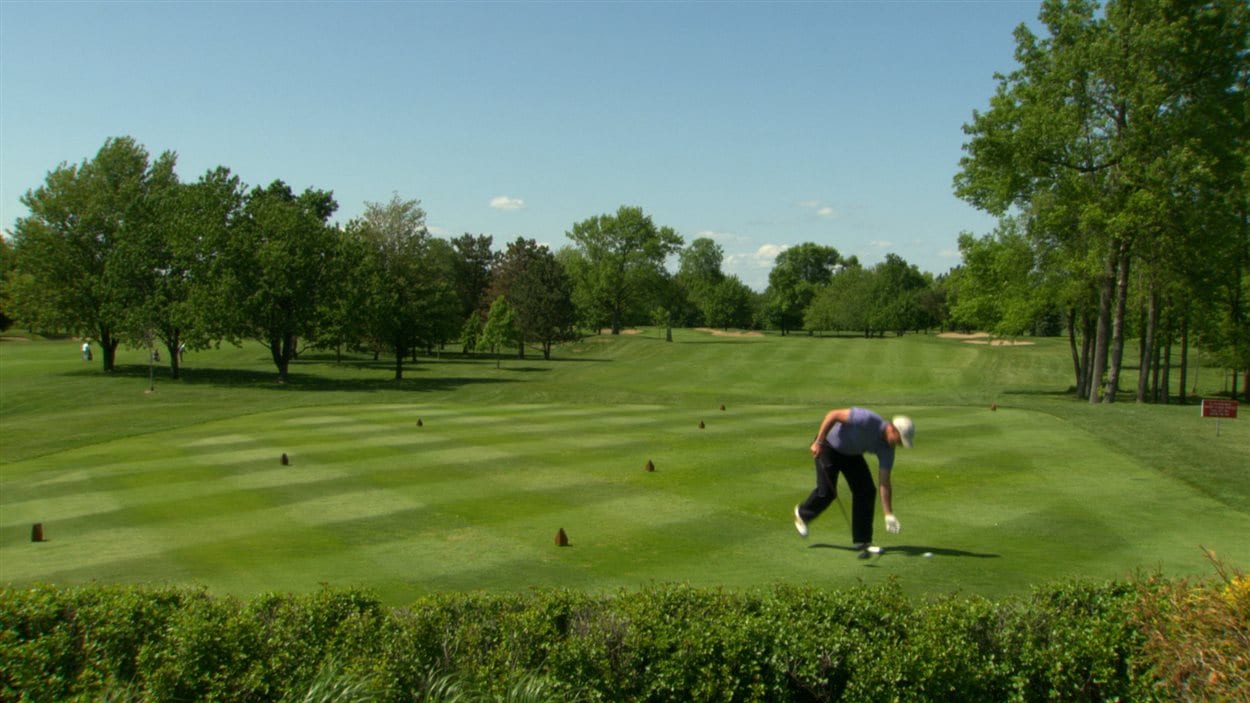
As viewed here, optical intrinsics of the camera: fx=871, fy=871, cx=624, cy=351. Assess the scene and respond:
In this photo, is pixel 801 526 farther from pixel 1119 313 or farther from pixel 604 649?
pixel 1119 313

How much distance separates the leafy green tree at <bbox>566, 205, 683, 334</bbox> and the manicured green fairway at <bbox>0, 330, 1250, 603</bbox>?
8695cm

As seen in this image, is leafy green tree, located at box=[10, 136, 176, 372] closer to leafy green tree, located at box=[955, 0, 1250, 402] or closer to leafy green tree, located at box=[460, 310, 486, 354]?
leafy green tree, located at box=[460, 310, 486, 354]

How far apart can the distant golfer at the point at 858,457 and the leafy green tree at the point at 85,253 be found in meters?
56.9

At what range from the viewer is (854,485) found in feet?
41.2

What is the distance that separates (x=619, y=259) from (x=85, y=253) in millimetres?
79727

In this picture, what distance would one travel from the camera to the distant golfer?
12102mm

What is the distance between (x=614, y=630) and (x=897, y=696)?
2.52 m

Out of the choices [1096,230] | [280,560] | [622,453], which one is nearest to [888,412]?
[1096,230]

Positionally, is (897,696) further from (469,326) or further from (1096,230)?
(469,326)

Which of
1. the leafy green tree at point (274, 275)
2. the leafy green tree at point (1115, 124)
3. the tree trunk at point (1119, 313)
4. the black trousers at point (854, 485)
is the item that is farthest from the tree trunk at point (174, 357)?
the black trousers at point (854, 485)

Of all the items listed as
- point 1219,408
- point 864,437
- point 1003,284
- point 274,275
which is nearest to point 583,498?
point 864,437

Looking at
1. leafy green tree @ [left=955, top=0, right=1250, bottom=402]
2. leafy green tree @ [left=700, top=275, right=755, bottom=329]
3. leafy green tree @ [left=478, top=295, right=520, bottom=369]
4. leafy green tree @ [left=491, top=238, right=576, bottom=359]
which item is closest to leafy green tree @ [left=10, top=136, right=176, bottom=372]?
leafy green tree @ [left=478, top=295, right=520, bottom=369]

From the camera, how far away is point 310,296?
58.8 metres

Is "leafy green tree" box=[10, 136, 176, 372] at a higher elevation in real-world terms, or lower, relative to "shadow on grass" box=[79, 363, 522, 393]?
higher
